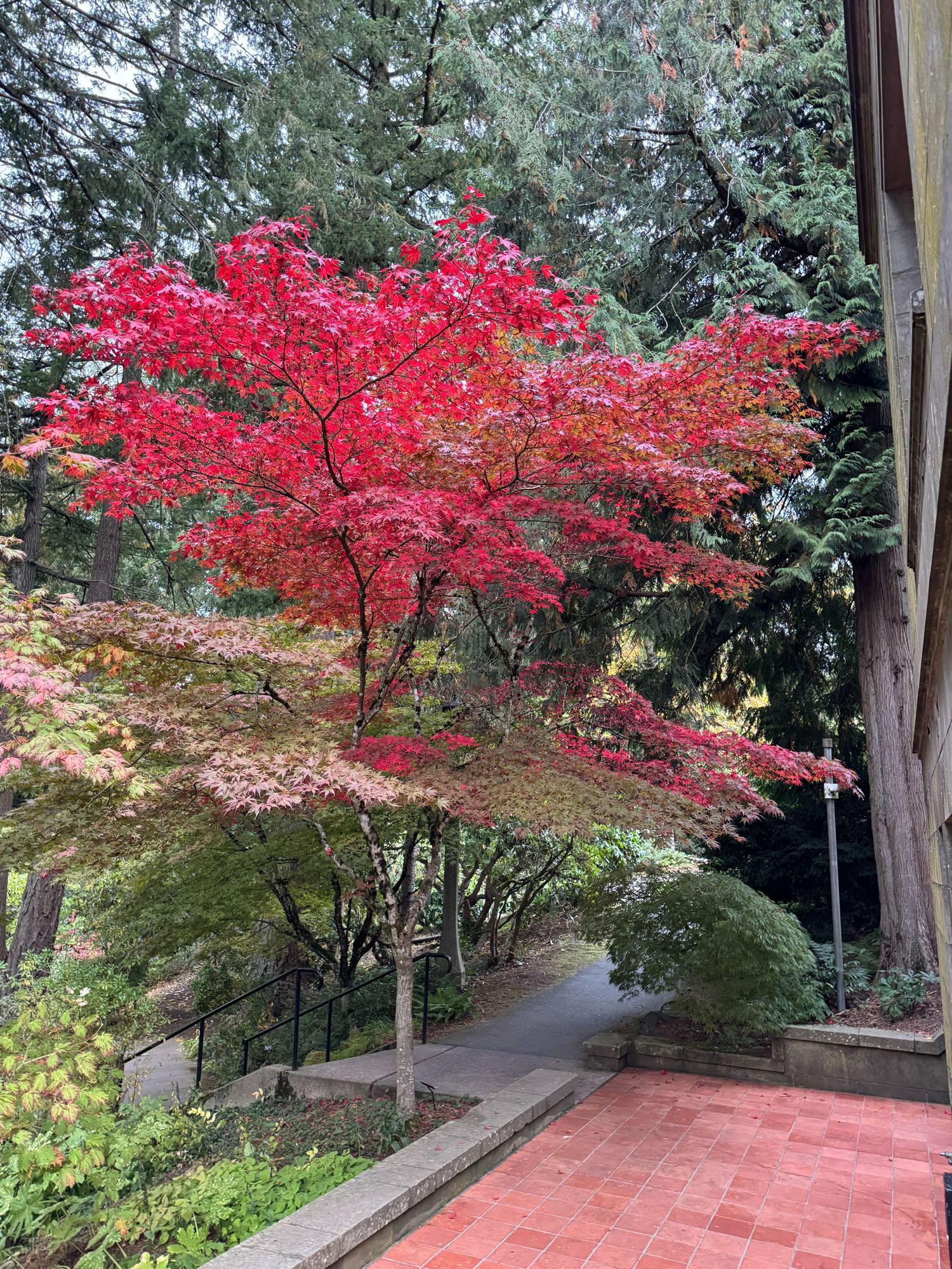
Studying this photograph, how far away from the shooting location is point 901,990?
25.7ft

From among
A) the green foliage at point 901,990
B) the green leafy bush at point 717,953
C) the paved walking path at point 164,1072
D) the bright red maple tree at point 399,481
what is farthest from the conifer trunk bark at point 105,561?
the green foliage at point 901,990

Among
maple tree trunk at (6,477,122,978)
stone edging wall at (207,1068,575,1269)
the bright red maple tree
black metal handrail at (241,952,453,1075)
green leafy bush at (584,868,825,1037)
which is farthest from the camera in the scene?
maple tree trunk at (6,477,122,978)

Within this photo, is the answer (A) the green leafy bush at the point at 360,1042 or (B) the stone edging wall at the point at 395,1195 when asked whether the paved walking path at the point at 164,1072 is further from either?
(B) the stone edging wall at the point at 395,1195

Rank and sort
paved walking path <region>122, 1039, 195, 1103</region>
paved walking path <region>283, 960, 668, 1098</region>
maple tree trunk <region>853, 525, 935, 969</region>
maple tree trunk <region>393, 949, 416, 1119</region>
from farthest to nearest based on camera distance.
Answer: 1. paved walking path <region>122, 1039, 195, 1103</region>
2. maple tree trunk <region>853, 525, 935, 969</region>
3. paved walking path <region>283, 960, 668, 1098</region>
4. maple tree trunk <region>393, 949, 416, 1119</region>

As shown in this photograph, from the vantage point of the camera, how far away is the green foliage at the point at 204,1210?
413 centimetres

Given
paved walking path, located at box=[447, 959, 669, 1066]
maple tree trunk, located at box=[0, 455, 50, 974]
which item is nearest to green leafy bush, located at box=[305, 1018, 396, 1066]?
paved walking path, located at box=[447, 959, 669, 1066]

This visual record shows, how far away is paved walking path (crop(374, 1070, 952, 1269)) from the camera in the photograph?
4.31 meters

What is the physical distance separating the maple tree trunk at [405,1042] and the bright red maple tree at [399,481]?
21mm

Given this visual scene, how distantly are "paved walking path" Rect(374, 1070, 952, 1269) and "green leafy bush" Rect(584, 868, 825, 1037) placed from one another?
71cm

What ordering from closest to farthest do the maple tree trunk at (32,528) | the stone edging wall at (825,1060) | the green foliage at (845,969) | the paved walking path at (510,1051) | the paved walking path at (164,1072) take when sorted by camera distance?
the paved walking path at (510,1051)
the stone edging wall at (825,1060)
the green foliage at (845,969)
the paved walking path at (164,1072)
the maple tree trunk at (32,528)

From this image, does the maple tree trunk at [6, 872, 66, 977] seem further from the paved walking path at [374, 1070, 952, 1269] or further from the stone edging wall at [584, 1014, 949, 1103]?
the paved walking path at [374, 1070, 952, 1269]

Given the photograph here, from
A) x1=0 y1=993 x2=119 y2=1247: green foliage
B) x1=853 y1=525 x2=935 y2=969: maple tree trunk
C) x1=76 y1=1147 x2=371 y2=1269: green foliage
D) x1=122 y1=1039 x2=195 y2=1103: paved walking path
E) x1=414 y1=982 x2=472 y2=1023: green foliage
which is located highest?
x1=853 y1=525 x2=935 y2=969: maple tree trunk

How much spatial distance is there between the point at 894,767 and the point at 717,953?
9.76 feet

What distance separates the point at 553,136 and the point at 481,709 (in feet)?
23.8
